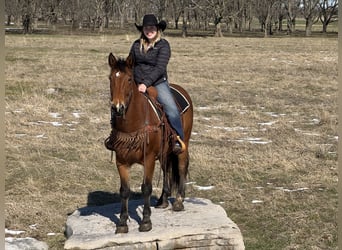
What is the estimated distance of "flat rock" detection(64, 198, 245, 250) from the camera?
5770mm

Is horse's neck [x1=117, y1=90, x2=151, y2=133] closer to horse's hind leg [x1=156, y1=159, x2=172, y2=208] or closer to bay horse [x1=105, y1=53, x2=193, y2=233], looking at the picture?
bay horse [x1=105, y1=53, x2=193, y2=233]

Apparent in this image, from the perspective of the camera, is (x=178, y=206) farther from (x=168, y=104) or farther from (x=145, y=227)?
(x=168, y=104)

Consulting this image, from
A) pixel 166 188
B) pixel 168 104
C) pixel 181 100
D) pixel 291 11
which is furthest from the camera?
pixel 291 11

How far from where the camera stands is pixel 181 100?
655cm

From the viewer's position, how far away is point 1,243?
8.00 ft

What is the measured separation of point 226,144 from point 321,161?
86.4 inches

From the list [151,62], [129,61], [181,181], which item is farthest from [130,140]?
[181,181]

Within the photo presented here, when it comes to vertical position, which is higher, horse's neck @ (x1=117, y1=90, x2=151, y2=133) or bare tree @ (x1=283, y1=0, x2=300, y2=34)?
bare tree @ (x1=283, y1=0, x2=300, y2=34)

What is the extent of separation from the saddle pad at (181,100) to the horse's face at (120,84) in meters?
1.22

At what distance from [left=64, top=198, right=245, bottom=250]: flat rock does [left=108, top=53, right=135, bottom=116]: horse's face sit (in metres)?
1.48

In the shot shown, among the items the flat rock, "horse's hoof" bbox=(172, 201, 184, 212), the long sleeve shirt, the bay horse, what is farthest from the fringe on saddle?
"horse's hoof" bbox=(172, 201, 184, 212)

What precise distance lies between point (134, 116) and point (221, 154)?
5.14 m

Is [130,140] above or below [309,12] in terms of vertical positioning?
below

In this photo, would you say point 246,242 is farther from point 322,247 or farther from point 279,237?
point 322,247
